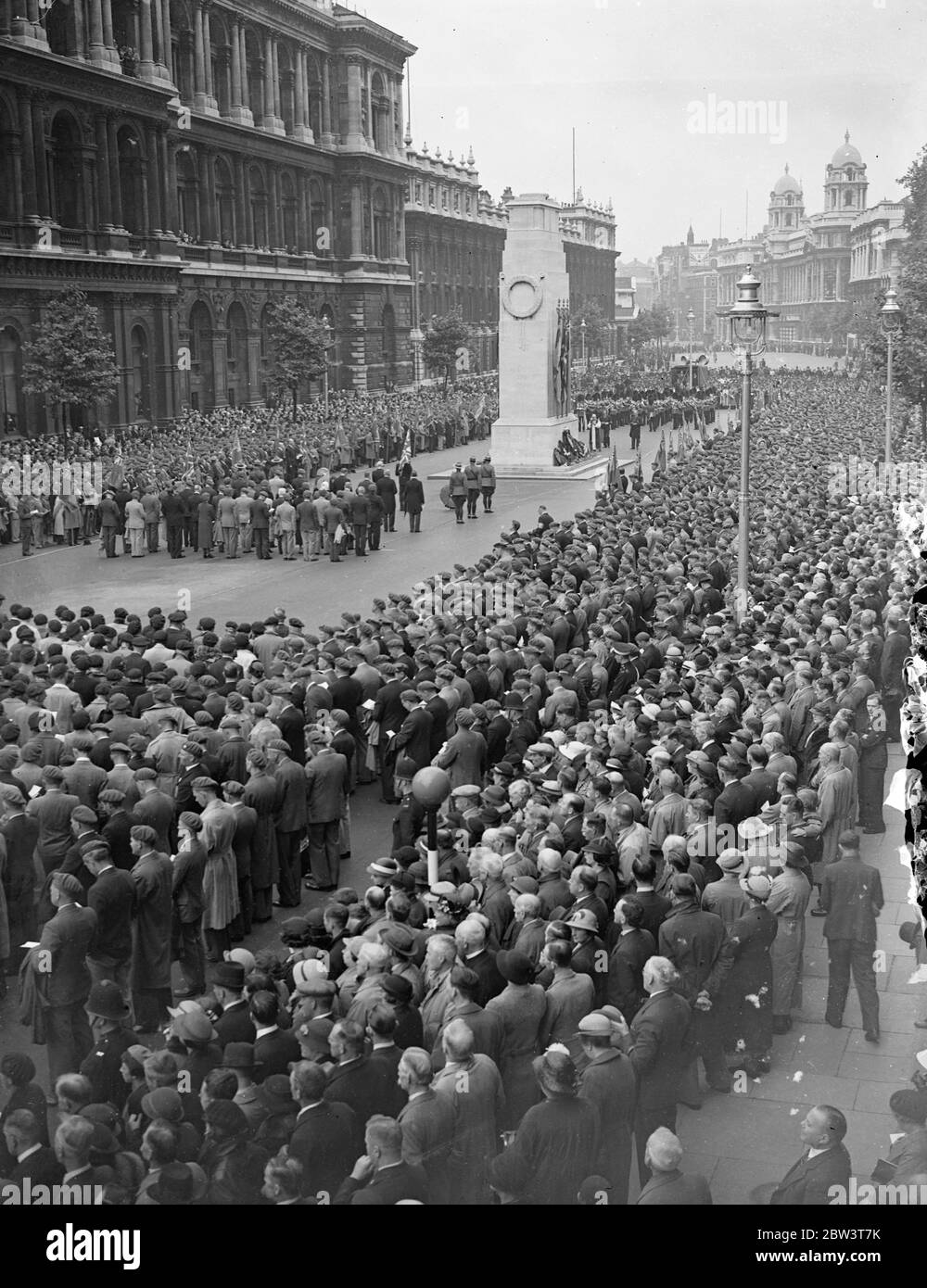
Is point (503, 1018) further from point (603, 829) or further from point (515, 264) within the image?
point (515, 264)

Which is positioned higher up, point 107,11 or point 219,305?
point 107,11

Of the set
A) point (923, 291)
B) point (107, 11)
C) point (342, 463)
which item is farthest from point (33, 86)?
point (923, 291)

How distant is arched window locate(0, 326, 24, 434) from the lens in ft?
121

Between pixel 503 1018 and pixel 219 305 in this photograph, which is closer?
pixel 503 1018

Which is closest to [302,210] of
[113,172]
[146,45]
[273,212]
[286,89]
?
[273,212]

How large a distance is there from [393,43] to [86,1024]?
6363cm

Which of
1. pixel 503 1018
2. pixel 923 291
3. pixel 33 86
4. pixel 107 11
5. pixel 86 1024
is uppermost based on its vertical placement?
pixel 107 11

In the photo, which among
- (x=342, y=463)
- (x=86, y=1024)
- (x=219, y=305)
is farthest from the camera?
(x=219, y=305)

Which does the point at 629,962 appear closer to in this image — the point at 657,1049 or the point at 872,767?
the point at 657,1049

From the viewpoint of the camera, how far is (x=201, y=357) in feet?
172

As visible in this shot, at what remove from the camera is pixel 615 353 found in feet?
306

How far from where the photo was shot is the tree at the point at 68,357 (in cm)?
3612

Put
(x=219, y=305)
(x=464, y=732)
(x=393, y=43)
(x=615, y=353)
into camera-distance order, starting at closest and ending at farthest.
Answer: (x=464, y=732) → (x=219, y=305) → (x=393, y=43) → (x=615, y=353)

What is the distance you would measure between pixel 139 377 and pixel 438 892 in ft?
130
